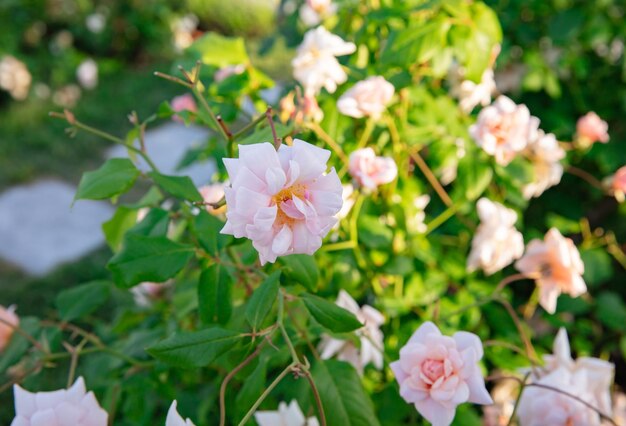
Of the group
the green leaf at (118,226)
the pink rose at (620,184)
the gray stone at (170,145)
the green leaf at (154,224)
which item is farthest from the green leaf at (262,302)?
the gray stone at (170,145)

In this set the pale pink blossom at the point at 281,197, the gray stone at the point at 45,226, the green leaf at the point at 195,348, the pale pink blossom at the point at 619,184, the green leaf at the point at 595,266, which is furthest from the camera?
the gray stone at the point at 45,226

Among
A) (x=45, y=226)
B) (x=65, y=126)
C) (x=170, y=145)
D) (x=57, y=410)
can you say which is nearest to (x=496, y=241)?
(x=57, y=410)

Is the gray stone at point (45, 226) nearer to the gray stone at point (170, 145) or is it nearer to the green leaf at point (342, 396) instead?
the gray stone at point (170, 145)

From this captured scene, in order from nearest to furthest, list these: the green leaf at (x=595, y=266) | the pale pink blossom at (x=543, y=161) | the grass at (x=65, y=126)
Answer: the pale pink blossom at (x=543, y=161) → the green leaf at (x=595, y=266) → the grass at (x=65, y=126)

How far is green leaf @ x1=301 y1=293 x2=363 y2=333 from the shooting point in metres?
0.77

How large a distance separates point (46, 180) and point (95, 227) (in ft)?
1.77

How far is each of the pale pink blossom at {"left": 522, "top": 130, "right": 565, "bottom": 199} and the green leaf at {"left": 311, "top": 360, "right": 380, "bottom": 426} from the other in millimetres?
561

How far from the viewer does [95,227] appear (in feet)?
10.2

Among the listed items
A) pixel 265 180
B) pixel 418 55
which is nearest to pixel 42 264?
pixel 418 55

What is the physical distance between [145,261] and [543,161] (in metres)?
0.76

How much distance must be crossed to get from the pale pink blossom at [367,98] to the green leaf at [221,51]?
241 mm

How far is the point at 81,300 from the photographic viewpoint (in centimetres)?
113

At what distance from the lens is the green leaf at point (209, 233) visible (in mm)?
880

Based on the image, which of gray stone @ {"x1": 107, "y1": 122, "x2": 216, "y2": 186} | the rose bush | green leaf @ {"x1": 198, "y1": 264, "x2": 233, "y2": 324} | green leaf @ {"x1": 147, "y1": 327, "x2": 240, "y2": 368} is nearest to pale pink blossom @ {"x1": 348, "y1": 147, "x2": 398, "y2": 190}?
the rose bush
